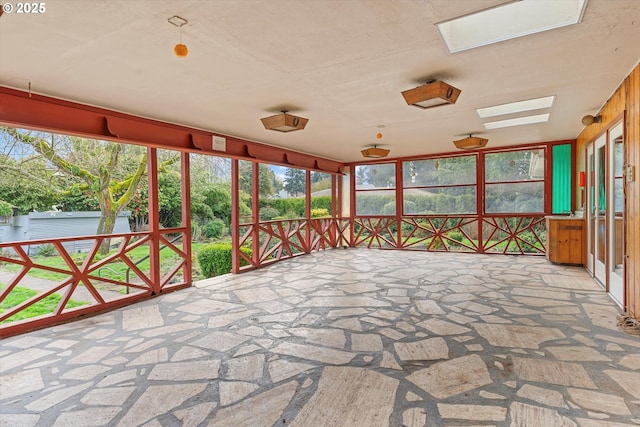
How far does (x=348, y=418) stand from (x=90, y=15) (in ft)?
9.26

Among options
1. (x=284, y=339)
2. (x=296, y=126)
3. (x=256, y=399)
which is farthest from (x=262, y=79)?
(x=256, y=399)

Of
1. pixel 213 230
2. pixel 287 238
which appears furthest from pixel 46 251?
pixel 213 230

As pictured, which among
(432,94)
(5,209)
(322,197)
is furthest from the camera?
(322,197)

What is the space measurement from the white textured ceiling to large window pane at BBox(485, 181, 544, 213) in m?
3.08

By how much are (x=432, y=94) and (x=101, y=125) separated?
12.1 feet

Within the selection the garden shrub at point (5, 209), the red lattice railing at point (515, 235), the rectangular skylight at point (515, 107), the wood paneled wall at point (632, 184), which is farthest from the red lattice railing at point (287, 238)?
the wood paneled wall at point (632, 184)

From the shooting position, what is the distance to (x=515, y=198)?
7.73m

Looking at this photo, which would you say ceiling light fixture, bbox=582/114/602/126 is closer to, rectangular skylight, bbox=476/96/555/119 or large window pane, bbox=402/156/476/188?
rectangular skylight, bbox=476/96/555/119

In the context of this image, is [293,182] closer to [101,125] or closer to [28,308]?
[101,125]

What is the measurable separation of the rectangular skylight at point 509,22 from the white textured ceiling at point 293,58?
0.27ft

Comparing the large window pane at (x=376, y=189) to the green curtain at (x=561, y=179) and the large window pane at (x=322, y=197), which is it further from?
the green curtain at (x=561, y=179)

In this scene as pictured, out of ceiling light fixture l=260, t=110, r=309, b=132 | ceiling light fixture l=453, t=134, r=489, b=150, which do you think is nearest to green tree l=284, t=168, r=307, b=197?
ceiling light fixture l=453, t=134, r=489, b=150

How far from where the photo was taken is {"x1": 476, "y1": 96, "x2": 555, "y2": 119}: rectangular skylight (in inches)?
173

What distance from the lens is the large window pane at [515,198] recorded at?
24.7 ft
